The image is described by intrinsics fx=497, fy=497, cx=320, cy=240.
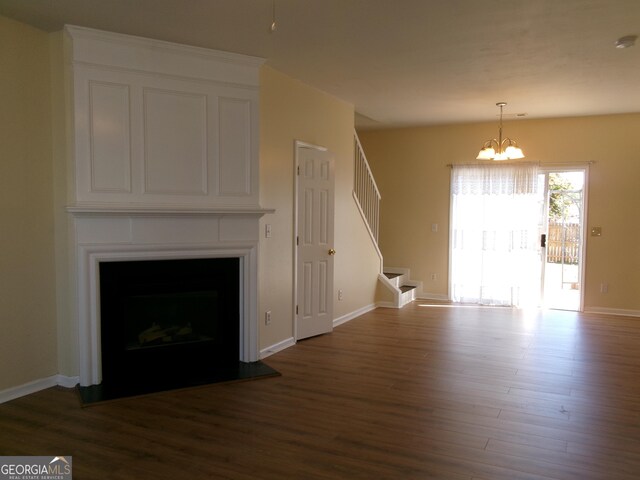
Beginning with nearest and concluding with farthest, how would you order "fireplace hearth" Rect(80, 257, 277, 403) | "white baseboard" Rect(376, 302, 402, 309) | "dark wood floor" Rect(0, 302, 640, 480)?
"dark wood floor" Rect(0, 302, 640, 480) → "fireplace hearth" Rect(80, 257, 277, 403) → "white baseboard" Rect(376, 302, 402, 309)

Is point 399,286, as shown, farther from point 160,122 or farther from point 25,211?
point 25,211

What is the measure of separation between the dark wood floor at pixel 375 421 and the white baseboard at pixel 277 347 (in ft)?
0.34

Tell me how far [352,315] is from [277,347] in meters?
1.84

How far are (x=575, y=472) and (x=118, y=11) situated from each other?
13.1 feet

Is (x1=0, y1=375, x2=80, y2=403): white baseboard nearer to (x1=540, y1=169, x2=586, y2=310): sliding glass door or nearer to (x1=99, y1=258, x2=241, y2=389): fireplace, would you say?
(x1=99, y1=258, x2=241, y2=389): fireplace

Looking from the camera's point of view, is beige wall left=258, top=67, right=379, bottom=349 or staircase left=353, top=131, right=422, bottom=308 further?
staircase left=353, top=131, right=422, bottom=308

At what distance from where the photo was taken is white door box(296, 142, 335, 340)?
5.35 meters

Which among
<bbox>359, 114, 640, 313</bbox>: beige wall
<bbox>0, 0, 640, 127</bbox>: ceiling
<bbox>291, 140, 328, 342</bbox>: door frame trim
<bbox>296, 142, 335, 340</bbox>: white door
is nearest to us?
<bbox>0, 0, 640, 127</bbox>: ceiling

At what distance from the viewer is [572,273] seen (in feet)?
23.7

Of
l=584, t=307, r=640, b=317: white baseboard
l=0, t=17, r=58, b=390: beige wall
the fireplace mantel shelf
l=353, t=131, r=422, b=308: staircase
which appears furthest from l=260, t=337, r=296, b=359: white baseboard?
l=584, t=307, r=640, b=317: white baseboard

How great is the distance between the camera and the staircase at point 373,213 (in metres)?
7.05

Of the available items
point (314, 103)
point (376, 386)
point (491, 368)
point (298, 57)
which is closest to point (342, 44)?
point (298, 57)

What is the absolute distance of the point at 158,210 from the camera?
3904mm

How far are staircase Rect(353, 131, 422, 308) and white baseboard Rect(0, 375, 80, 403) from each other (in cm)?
399
